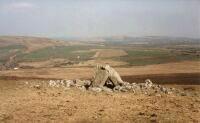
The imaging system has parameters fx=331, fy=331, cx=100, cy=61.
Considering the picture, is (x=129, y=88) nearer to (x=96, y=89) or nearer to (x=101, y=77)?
(x=96, y=89)

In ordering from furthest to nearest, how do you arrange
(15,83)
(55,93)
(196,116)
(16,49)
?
(16,49) → (15,83) → (55,93) → (196,116)

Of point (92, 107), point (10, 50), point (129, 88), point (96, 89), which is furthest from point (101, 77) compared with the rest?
point (10, 50)

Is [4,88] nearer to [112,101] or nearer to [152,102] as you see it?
[112,101]

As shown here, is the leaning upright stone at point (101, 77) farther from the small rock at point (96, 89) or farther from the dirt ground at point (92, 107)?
the dirt ground at point (92, 107)

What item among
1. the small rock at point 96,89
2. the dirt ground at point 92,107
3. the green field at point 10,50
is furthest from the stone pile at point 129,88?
the green field at point 10,50

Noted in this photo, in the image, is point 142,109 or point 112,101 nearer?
point 142,109

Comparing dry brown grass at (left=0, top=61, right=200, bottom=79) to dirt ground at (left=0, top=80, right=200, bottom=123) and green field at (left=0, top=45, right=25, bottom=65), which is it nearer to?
dirt ground at (left=0, top=80, right=200, bottom=123)


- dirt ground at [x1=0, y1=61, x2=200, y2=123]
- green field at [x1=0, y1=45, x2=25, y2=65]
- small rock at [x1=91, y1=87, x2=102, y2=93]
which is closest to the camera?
dirt ground at [x1=0, y1=61, x2=200, y2=123]

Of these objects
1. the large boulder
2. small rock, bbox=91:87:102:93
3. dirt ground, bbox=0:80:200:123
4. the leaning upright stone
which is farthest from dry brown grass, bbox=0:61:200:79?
dirt ground, bbox=0:80:200:123

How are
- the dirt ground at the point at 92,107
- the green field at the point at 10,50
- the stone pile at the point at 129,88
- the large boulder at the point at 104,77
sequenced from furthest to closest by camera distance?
the green field at the point at 10,50, the large boulder at the point at 104,77, the stone pile at the point at 129,88, the dirt ground at the point at 92,107

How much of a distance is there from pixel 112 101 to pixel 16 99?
19.5 ft

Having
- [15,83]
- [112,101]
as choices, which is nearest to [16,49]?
[15,83]

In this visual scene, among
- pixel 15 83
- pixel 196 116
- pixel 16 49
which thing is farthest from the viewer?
pixel 16 49

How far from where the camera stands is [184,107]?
17.6 meters
